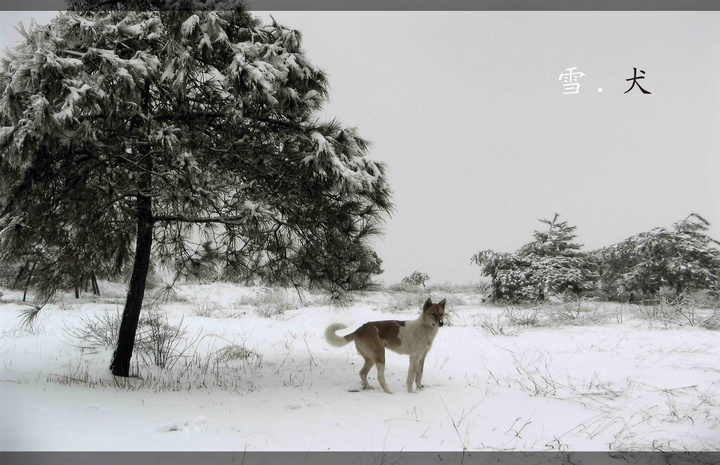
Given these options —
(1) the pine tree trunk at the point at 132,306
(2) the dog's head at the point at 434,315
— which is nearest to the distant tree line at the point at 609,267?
(2) the dog's head at the point at 434,315

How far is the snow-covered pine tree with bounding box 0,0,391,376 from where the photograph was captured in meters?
4.30

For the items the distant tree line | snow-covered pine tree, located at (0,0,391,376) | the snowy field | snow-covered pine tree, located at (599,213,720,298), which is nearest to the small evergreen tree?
the distant tree line

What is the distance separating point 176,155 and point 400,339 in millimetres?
3779

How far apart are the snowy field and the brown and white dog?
14.5 inches

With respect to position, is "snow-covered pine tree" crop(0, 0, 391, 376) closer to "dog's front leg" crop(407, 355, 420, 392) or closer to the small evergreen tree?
"dog's front leg" crop(407, 355, 420, 392)

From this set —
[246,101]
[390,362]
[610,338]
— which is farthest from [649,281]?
[246,101]

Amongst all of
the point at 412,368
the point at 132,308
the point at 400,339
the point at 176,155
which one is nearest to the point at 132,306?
the point at 132,308

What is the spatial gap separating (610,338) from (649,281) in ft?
27.0

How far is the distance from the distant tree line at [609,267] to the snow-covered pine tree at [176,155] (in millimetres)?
11608

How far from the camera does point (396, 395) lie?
5.60 m

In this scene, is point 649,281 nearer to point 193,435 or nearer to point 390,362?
point 390,362

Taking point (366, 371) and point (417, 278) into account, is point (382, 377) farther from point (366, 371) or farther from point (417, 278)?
point (417, 278)

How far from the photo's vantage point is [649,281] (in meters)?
15.0

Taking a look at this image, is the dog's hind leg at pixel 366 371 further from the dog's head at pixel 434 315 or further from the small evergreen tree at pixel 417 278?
the small evergreen tree at pixel 417 278
